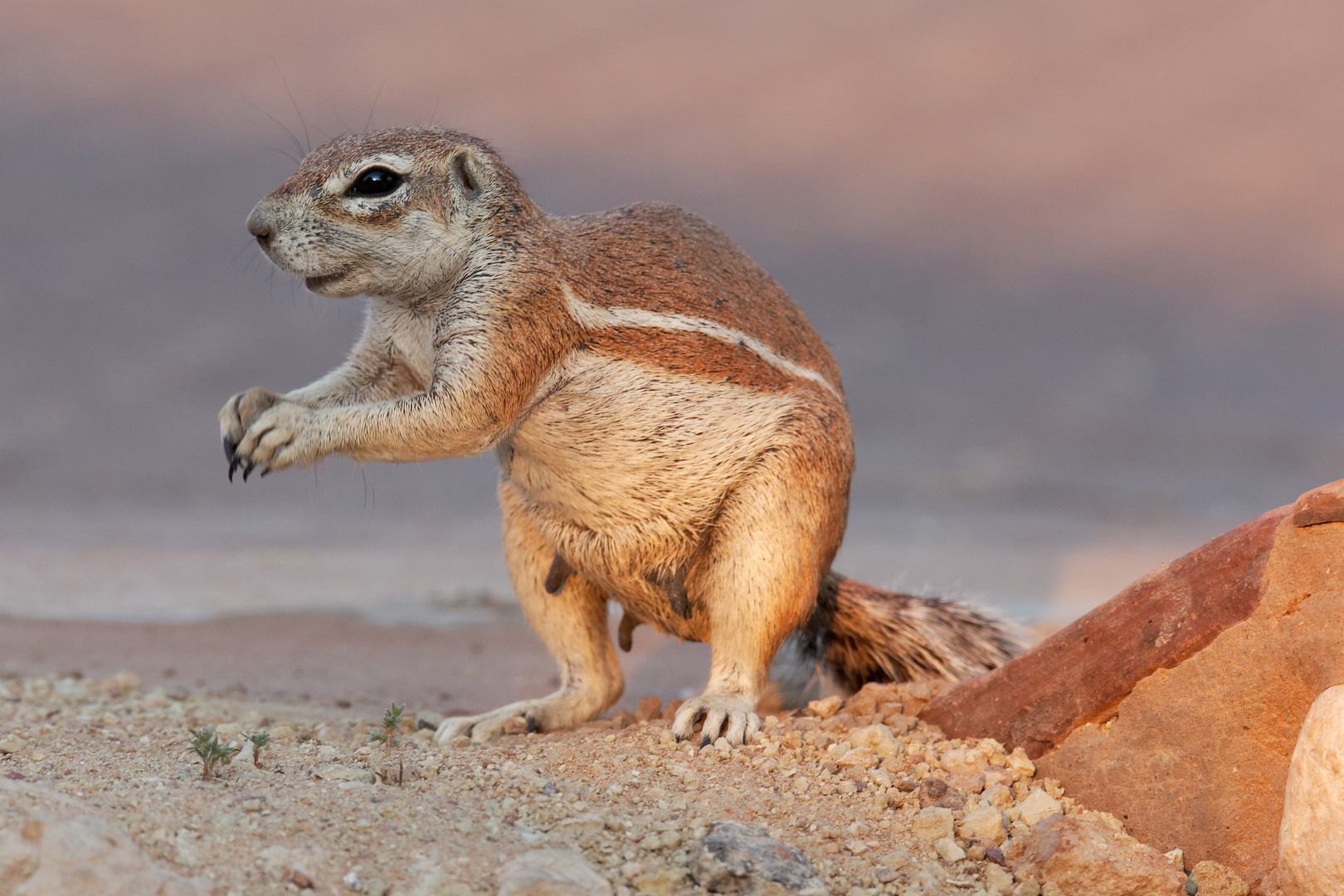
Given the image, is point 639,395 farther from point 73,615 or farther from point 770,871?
point 73,615

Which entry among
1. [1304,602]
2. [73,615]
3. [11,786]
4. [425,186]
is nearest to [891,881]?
[1304,602]

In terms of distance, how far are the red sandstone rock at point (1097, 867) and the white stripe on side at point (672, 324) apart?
266cm

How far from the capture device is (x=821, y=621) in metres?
6.63

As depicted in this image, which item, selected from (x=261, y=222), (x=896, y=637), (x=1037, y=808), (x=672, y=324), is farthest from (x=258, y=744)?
(x=896, y=637)

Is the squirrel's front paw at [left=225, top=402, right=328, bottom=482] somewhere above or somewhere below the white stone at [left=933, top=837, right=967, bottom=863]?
above

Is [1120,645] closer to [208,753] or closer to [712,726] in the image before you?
[712,726]

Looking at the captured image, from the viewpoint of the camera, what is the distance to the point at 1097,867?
4.05 meters

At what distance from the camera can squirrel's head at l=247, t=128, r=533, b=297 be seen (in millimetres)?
5375

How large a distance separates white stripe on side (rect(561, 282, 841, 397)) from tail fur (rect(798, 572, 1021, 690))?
1315 mm

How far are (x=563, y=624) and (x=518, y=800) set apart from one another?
85.8 inches

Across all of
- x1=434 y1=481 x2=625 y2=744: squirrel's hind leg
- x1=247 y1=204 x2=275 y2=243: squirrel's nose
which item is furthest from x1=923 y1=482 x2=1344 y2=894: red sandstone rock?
x1=247 y1=204 x2=275 y2=243: squirrel's nose

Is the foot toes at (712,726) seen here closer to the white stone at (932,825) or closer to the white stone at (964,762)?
the white stone at (964,762)

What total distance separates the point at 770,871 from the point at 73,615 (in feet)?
31.2

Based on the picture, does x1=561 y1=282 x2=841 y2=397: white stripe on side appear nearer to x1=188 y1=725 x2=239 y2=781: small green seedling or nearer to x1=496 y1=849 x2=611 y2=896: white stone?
x1=188 y1=725 x2=239 y2=781: small green seedling
